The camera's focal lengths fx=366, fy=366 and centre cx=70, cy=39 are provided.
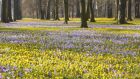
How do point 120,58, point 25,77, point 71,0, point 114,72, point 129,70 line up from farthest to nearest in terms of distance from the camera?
1. point 71,0
2. point 120,58
3. point 129,70
4. point 114,72
5. point 25,77

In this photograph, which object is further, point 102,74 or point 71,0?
point 71,0

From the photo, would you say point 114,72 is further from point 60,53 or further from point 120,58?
point 60,53

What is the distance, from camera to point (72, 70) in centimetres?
892

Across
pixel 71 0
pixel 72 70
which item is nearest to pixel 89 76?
pixel 72 70

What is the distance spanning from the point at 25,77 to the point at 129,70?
2991mm

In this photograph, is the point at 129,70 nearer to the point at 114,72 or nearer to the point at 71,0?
the point at 114,72

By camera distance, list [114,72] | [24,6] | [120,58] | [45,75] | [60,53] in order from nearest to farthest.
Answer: [45,75]
[114,72]
[120,58]
[60,53]
[24,6]

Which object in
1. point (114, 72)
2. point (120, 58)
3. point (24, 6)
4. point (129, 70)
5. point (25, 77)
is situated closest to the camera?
point (25, 77)

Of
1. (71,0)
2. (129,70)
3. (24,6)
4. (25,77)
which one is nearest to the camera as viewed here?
(25,77)

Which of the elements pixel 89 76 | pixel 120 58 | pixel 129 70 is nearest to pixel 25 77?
pixel 89 76

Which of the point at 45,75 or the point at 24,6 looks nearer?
the point at 45,75

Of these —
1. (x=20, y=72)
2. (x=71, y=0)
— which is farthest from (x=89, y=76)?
(x=71, y=0)

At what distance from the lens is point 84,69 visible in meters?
8.96

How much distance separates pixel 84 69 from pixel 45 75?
1.19m
